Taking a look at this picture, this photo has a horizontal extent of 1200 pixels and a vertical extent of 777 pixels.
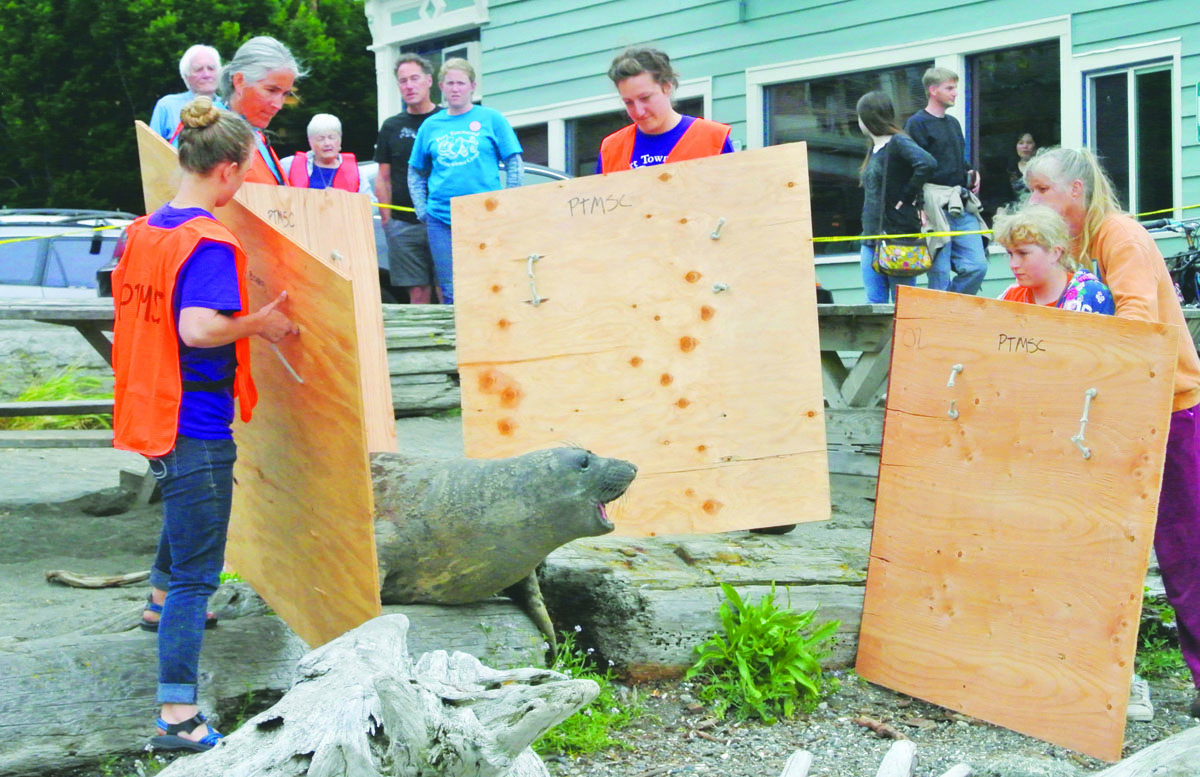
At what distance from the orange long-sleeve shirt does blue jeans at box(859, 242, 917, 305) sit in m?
3.98

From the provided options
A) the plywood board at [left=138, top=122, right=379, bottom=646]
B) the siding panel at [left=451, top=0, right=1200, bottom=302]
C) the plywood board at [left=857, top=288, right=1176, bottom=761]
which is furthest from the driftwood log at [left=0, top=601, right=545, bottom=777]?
the siding panel at [left=451, top=0, right=1200, bottom=302]

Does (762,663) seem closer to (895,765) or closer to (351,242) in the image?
(895,765)

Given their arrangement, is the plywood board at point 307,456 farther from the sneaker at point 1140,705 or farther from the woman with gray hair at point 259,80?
the sneaker at point 1140,705

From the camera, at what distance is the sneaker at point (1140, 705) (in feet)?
14.6

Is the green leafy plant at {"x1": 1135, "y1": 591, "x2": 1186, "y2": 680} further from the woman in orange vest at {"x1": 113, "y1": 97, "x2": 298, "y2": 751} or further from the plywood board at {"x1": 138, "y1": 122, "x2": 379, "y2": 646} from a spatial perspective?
the woman in orange vest at {"x1": 113, "y1": 97, "x2": 298, "y2": 751}

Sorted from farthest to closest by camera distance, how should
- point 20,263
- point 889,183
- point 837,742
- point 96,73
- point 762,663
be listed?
point 96,73 < point 20,263 < point 889,183 < point 762,663 < point 837,742

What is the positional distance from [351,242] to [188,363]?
1.56 m

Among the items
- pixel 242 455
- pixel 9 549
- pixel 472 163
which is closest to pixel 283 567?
pixel 242 455

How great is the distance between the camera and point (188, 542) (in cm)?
354

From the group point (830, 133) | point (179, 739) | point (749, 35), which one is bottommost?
point (179, 739)

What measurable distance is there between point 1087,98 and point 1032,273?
5.79m

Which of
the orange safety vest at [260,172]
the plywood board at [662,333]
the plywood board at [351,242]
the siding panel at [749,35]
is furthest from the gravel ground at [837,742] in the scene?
the siding panel at [749,35]

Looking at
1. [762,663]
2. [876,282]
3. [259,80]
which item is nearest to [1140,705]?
[762,663]

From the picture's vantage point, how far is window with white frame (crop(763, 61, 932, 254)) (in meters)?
10.8
